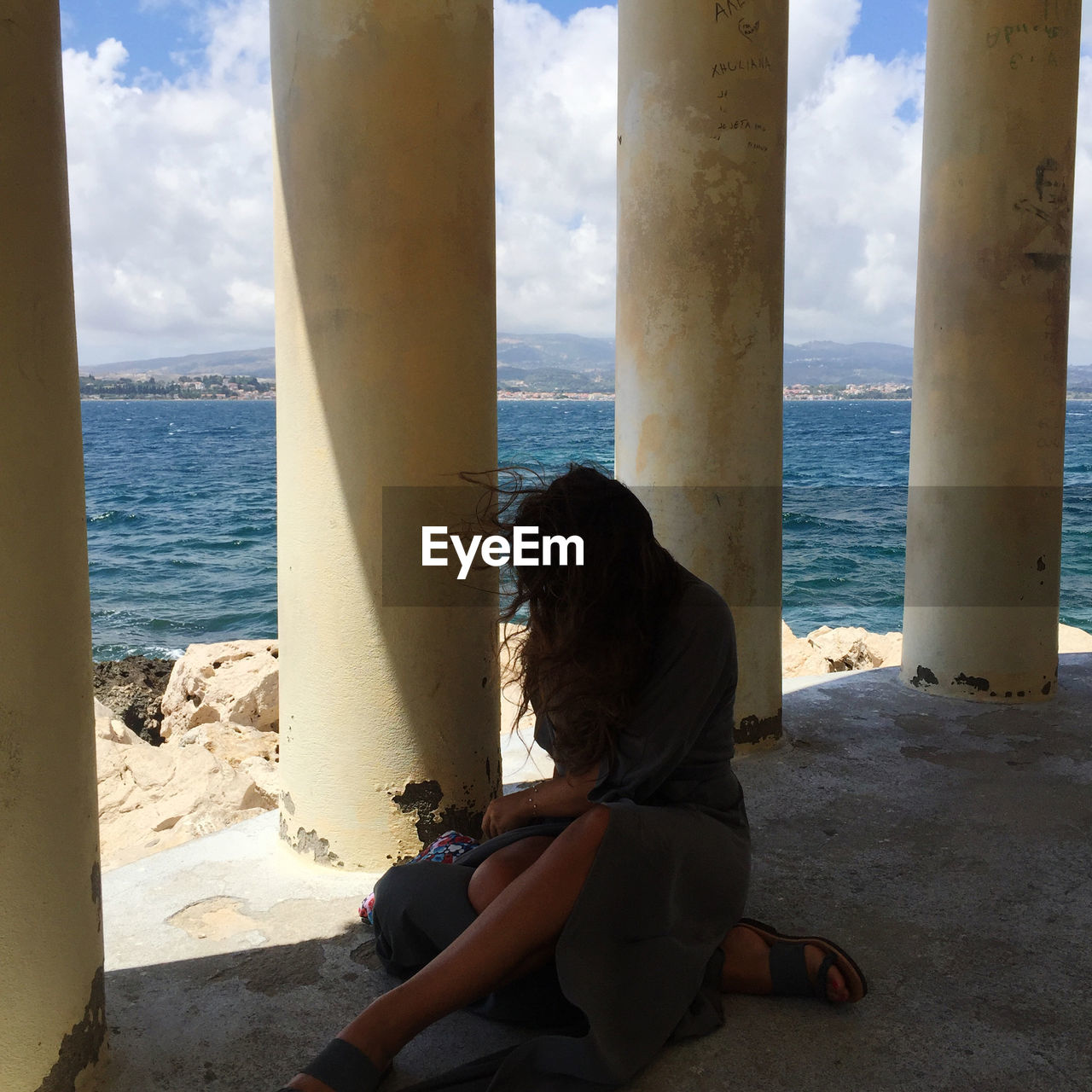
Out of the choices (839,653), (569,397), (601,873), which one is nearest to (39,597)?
(601,873)

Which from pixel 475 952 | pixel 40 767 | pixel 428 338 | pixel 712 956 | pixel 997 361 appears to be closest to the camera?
pixel 40 767

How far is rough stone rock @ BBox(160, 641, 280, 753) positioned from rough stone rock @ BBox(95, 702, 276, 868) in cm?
102

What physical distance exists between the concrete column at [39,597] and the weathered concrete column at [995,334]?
5.51 m

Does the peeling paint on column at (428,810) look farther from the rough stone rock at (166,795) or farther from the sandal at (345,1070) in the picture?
the rough stone rock at (166,795)

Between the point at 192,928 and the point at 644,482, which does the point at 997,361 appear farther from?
the point at 192,928

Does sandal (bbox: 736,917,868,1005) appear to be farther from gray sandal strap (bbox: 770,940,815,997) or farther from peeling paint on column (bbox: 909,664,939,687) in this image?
peeling paint on column (bbox: 909,664,939,687)

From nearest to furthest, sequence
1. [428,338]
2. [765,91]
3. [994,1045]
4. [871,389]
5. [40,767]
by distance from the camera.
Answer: [40,767]
[994,1045]
[428,338]
[765,91]
[871,389]

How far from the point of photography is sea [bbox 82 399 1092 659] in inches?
953

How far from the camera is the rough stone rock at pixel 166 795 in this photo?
21.1 feet

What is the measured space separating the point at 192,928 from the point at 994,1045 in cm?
265

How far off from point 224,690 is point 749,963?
7.87 m

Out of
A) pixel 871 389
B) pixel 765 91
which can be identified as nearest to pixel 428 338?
pixel 765 91

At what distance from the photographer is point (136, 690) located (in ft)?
40.9

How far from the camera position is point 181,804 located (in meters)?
7.00
